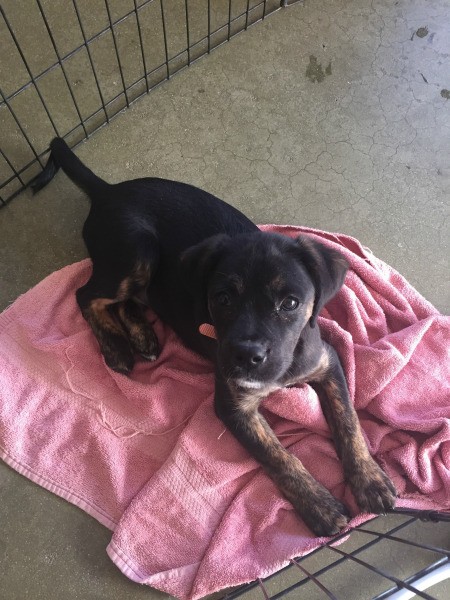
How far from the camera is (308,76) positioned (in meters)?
3.57

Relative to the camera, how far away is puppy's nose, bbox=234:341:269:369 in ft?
5.72

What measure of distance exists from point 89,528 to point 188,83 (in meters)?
2.78

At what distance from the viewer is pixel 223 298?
192cm

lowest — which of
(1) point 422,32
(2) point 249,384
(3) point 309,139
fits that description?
(3) point 309,139

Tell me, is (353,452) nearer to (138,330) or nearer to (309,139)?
(138,330)

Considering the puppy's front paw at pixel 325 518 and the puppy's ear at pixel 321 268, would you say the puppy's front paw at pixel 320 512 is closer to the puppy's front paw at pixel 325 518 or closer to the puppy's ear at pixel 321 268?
the puppy's front paw at pixel 325 518

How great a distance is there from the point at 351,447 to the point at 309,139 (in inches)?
78.4

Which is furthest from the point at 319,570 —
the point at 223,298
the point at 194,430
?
the point at 223,298

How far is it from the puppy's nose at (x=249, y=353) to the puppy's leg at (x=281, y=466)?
454 mm

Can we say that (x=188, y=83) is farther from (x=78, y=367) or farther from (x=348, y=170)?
(x=78, y=367)

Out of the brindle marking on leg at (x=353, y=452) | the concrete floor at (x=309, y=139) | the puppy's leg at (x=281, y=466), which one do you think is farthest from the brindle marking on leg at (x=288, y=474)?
the concrete floor at (x=309, y=139)

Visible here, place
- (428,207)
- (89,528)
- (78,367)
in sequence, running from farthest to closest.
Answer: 1. (428,207)
2. (78,367)
3. (89,528)

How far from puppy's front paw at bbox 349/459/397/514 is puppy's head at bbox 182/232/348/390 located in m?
0.61

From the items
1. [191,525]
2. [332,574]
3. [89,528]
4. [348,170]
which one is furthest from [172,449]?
[348,170]
